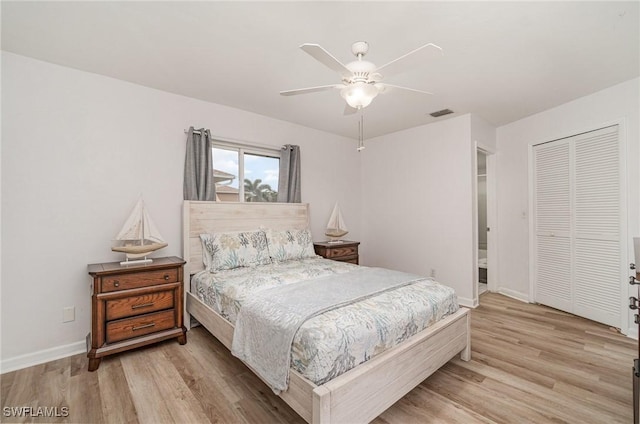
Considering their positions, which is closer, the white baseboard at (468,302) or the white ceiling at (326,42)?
the white ceiling at (326,42)

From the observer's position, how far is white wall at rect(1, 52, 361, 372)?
7.53 feet

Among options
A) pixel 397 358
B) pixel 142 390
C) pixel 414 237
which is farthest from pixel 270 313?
pixel 414 237

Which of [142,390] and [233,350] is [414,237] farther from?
[142,390]

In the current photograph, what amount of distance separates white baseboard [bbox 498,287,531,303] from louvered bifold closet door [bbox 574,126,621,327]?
1.89 ft

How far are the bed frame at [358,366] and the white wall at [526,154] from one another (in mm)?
2329

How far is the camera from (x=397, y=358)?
5.55 ft

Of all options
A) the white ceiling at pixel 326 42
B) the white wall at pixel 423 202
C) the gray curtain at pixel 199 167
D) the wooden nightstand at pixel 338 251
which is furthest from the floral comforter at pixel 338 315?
the white wall at pixel 423 202

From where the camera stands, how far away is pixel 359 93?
1.86 m

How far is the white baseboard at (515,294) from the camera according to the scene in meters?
3.91

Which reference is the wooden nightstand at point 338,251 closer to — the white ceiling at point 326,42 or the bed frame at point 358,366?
the bed frame at point 358,366

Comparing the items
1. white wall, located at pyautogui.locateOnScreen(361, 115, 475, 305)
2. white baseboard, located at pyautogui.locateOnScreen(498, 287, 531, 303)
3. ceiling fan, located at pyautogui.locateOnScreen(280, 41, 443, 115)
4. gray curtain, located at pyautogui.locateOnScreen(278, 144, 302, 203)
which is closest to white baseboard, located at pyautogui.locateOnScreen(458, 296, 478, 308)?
white wall, located at pyautogui.locateOnScreen(361, 115, 475, 305)

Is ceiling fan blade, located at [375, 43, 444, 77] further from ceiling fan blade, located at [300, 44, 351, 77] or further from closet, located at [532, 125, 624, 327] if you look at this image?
closet, located at [532, 125, 624, 327]

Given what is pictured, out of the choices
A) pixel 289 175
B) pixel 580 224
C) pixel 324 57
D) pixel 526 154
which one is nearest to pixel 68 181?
pixel 289 175

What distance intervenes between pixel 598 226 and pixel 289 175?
12.4 feet
